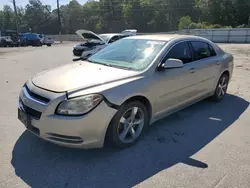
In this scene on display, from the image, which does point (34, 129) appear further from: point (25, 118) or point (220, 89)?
point (220, 89)

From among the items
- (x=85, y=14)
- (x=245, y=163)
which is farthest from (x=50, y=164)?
(x=85, y=14)

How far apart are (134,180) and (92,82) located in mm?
1369

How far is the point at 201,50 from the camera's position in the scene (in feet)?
16.2

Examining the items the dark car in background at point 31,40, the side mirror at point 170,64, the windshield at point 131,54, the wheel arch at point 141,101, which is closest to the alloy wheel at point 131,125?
the wheel arch at point 141,101

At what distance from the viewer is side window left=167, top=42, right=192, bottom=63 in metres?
4.11

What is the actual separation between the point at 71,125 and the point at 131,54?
5.88 ft

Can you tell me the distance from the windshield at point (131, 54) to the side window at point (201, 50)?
96cm

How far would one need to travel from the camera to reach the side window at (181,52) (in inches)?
162

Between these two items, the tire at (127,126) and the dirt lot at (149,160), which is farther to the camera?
the tire at (127,126)

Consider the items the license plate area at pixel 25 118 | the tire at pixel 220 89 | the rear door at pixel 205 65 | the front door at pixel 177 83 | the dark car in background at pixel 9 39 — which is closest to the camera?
the license plate area at pixel 25 118

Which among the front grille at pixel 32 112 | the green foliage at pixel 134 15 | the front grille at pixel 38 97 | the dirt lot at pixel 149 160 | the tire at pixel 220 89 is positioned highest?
the green foliage at pixel 134 15

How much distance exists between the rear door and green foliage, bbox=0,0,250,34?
48.2 m

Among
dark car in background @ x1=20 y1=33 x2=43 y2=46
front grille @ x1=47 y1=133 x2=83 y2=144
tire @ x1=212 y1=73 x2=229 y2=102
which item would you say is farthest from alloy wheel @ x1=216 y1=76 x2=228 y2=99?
dark car in background @ x1=20 y1=33 x2=43 y2=46

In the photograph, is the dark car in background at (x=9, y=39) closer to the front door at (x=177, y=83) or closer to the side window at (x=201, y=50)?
the side window at (x=201, y=50)
